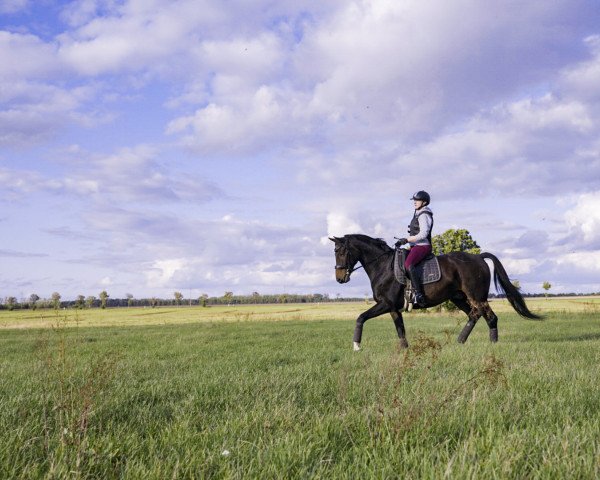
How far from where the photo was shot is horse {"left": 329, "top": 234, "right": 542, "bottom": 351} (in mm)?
11734

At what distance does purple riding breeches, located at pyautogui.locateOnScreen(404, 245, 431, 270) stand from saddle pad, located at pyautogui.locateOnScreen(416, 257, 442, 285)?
212 mm

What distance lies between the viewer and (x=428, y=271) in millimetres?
11656

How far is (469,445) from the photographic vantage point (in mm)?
3340

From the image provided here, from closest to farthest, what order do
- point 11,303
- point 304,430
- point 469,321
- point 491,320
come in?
point 304,430, point 469,321, point 491,320, point 11,303

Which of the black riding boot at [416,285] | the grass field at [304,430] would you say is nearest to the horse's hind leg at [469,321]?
the black riding boot at [416,285]

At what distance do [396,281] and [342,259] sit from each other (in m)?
1.49

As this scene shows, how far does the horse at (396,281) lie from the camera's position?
38.5ft

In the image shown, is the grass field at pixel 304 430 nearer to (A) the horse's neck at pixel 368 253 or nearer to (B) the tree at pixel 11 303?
(A) the horse's neck at pixel 368 253

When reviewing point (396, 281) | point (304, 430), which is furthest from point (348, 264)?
point (304, 430)

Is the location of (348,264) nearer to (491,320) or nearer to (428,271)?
(428,271)

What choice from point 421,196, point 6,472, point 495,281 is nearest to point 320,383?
point 6,472

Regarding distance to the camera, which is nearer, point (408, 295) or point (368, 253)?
point (408, 295)

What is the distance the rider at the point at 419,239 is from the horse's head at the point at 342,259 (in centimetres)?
137

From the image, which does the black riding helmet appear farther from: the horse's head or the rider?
the horse's head
